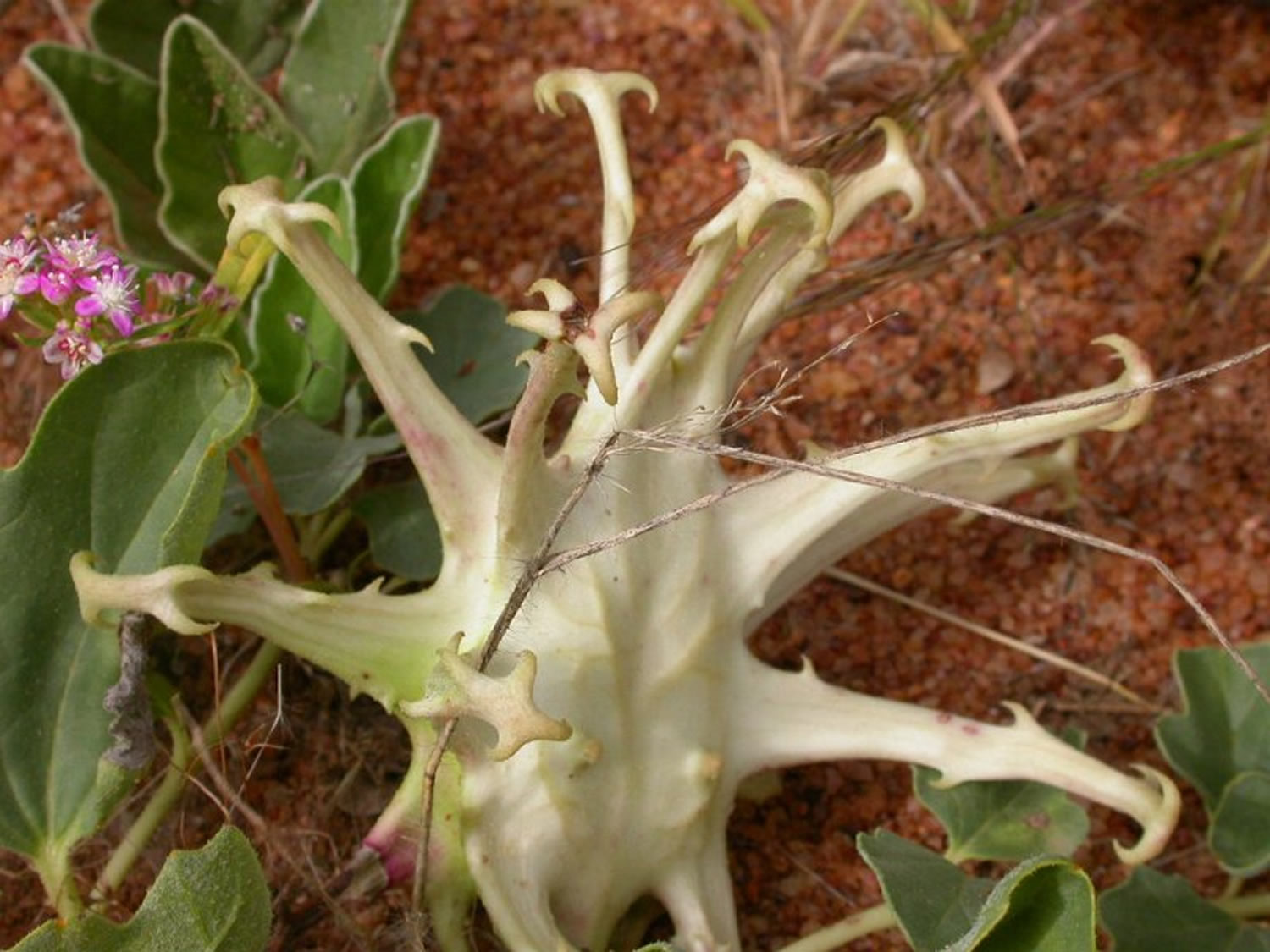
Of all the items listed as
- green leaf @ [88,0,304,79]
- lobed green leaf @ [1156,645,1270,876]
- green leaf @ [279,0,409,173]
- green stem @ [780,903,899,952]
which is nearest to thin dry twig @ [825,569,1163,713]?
lobed green leaf @ [1156,645,1270,876]

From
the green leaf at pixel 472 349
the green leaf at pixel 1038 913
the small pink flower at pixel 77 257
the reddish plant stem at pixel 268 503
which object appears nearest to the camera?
the green leaf at pixel 1038 913

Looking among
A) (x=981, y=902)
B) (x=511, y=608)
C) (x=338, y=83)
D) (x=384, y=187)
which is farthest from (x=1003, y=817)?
(x=338, y=83)

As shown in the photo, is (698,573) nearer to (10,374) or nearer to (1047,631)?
(1047,631)

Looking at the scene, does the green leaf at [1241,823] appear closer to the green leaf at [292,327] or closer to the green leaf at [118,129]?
the green leaf at [292,327]

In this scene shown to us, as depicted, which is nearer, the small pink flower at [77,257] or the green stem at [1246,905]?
the small pink flower at [77,257]

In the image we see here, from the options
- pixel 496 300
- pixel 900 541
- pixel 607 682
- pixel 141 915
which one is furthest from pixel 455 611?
pixel 900 541

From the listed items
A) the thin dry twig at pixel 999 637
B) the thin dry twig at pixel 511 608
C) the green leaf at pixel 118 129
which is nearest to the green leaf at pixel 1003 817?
the thin dry twig at pixel 999 637
